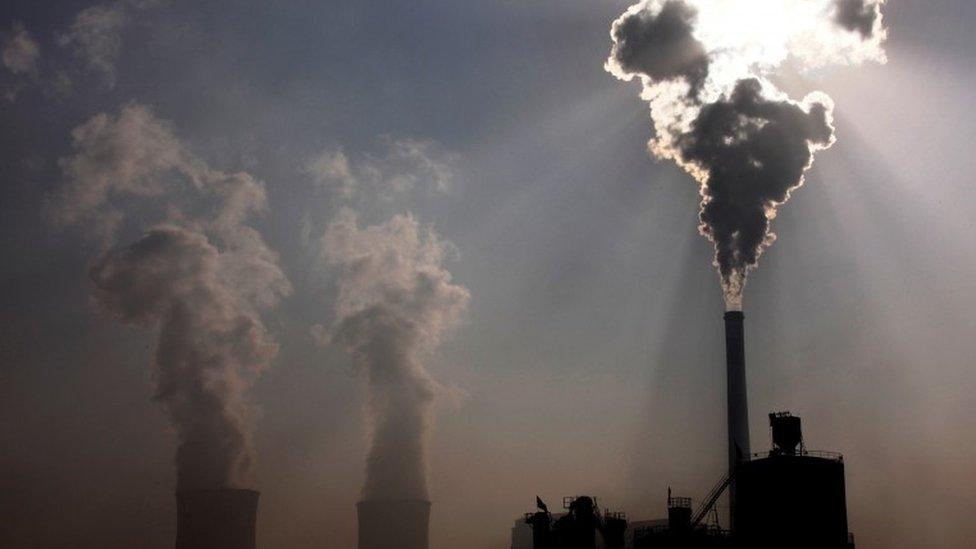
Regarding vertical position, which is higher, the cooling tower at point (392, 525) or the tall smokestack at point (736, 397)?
the tall smokestack at point (736, 397)

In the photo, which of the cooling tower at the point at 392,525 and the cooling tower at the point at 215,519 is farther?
the cooling tower at the point at 392,525

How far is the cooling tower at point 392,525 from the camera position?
58344 mm

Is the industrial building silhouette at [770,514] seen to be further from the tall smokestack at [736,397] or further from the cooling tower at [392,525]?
the cooling tower at [392,525]

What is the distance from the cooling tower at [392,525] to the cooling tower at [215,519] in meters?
6.73

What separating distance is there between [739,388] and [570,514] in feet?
33.9

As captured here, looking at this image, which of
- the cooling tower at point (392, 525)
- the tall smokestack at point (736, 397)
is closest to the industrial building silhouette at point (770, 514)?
the tall smokestack at point (736, 397)

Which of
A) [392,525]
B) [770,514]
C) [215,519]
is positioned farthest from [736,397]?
[215,519]

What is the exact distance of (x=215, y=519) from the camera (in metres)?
54.4

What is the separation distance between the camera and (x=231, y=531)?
54344 mm

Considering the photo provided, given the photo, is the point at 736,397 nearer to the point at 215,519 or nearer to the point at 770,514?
the point at 770,514

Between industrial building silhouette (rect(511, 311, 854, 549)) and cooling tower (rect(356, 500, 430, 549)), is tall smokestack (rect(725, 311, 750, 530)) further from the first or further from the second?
cooling tower (rect(356, 500, 430, 549))

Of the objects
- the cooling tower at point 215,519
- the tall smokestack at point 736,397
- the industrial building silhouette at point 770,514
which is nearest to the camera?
the industrial building silhouette at point 770,514

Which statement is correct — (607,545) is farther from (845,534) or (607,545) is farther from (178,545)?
(178,545)

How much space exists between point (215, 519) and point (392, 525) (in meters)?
10.5
